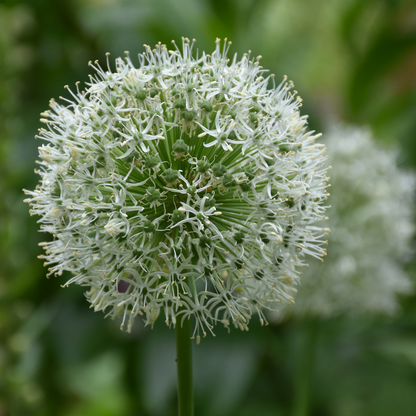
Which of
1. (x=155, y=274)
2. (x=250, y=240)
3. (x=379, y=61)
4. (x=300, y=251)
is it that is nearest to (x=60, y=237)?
(x=155, y=274)

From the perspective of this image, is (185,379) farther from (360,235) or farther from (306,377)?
(360,235)

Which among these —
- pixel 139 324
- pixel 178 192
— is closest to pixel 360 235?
pixel 178 192

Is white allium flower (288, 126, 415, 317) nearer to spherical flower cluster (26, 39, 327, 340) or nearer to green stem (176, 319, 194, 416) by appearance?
spherical flower cluster (26, 39, 327, 340)

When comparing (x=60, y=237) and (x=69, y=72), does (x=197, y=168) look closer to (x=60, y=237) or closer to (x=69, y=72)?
(x=60, y=237)

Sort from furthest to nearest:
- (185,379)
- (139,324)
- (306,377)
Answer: (139,324)
(306,377)
(185,379)

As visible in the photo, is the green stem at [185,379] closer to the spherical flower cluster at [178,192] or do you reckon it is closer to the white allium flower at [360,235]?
the spherical flower cluster at [178,192]

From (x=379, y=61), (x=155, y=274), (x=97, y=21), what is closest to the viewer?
(x=155, y=274)
